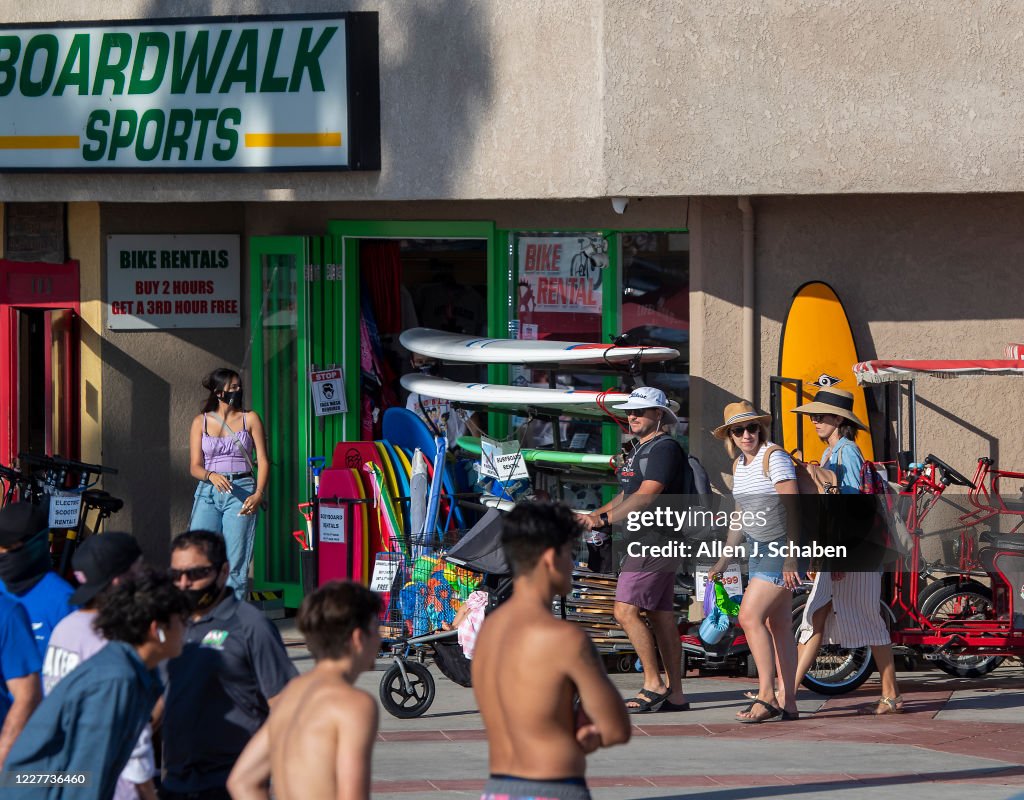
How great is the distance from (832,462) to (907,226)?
203cm

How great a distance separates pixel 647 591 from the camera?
29.8 feet

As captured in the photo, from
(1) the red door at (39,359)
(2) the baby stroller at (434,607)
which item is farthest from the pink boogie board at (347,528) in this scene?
(1) the red door at (39,359)

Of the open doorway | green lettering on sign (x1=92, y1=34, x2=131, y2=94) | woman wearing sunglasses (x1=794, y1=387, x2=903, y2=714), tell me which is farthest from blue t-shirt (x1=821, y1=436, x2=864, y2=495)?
green lettering on sign (x1=92, y1=34, x2=131, y2=94)

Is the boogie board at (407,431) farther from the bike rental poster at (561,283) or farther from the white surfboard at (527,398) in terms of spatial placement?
the bike rental poster at (561,283)

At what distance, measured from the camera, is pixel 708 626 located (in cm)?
980

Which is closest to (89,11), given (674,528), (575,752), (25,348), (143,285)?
(143,285)

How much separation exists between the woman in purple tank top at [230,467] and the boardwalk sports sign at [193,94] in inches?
65.6

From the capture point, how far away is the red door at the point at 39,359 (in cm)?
1266

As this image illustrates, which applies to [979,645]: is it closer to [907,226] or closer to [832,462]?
[832,462]

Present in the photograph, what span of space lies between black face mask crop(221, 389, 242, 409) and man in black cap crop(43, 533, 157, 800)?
558cm

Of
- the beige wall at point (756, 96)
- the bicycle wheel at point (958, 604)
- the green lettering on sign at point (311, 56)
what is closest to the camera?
the bicycle wheel at point (958, 604)

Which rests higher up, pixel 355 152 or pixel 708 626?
pixel 355 152

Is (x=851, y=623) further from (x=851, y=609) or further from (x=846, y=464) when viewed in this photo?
(x=846, y=464)

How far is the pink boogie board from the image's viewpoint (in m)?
11.1
